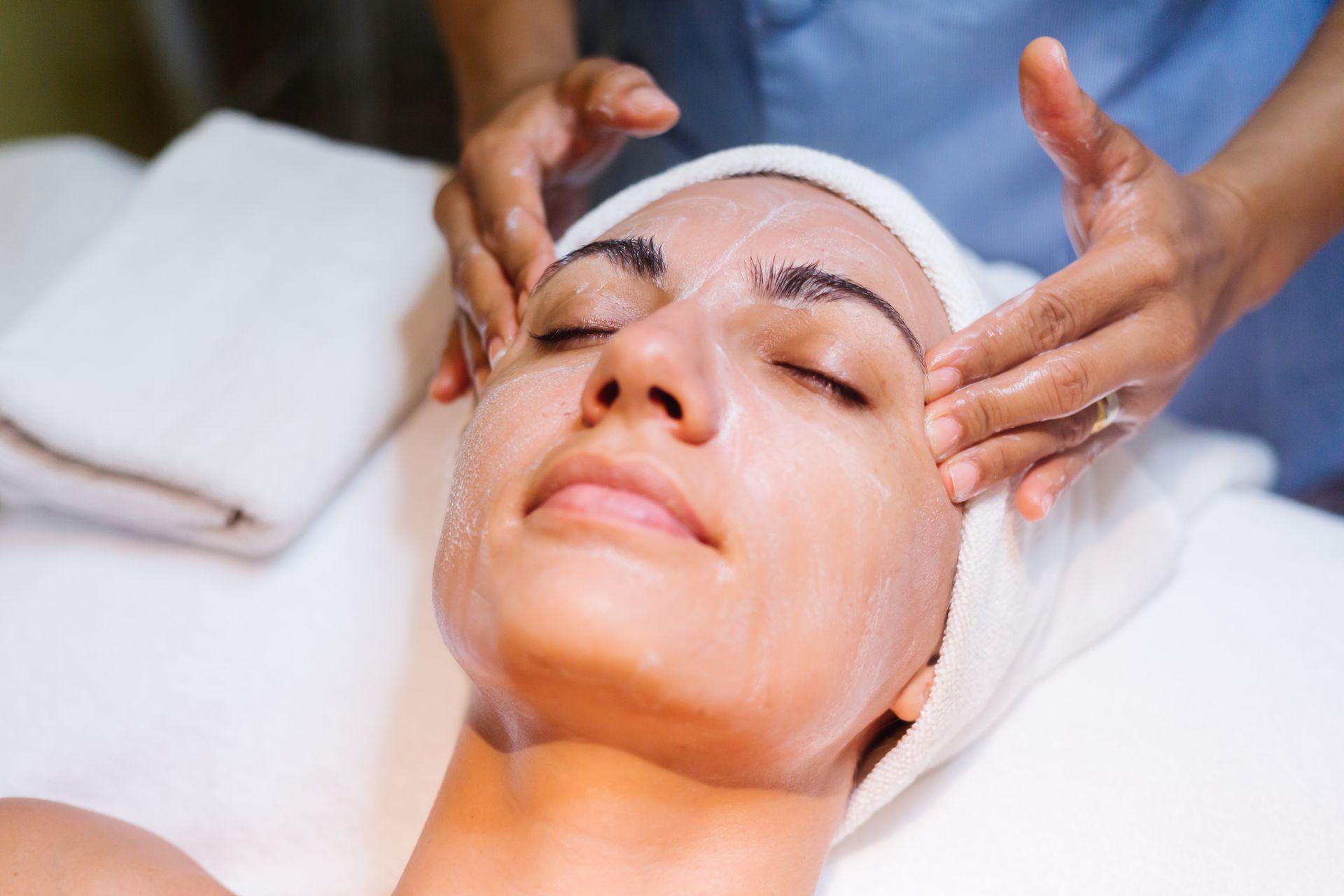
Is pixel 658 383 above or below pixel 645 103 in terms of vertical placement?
below

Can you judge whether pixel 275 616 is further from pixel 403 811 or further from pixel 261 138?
pixel 261 138

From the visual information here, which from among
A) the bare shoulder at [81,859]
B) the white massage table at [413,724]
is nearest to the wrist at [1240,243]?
the white massage table at [413,724]

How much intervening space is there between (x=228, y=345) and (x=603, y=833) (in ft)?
3.03

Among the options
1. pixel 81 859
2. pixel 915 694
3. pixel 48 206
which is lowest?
pixel 81 859

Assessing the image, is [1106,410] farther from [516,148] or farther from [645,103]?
[516,148]

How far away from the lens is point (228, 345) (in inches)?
56.9

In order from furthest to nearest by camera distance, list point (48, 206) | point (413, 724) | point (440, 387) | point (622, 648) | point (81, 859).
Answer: point (48, 206) → point (440, 387) → point (413, 724) → point (81, 859) → point (622, 648)

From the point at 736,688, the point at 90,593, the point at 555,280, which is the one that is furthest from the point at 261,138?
the point at 736,688

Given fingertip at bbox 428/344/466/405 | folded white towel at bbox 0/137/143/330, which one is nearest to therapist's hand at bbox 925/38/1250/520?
fingertip at bbox 428/344/466/405

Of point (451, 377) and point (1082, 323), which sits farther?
point (451, 377)

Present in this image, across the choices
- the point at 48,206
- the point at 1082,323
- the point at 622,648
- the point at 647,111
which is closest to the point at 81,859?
the point at 622,648

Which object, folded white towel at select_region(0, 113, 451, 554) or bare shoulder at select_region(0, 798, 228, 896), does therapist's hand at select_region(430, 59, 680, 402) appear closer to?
folded white towel at select_region(0, 113, 451, 554)

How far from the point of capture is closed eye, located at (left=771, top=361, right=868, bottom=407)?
0.90m

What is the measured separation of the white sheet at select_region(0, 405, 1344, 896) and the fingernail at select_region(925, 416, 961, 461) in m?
0.45
